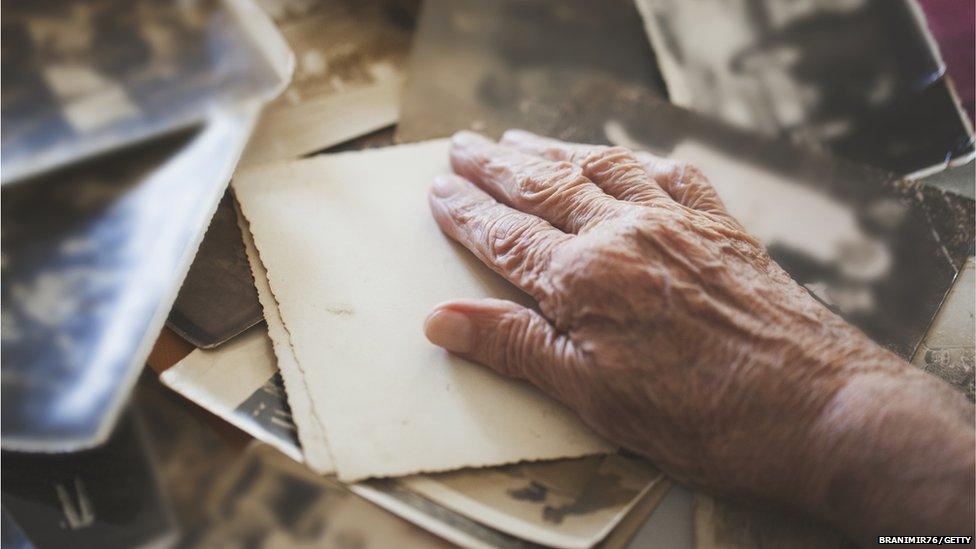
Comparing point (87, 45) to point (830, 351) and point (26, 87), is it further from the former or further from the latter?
point (830, 351)

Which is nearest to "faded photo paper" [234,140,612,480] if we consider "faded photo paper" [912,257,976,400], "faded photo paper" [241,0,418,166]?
"faded photo paper" [241,0,418,166]

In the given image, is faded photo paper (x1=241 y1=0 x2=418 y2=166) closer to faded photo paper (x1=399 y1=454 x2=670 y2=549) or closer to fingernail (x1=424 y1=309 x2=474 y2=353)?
fingernail (x1=424 y1=309 x2=474 y2=353)

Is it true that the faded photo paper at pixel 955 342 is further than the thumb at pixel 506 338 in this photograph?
Yes

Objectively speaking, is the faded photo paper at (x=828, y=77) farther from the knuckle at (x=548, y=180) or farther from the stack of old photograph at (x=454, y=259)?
the knuckle at (x=548, y=180)

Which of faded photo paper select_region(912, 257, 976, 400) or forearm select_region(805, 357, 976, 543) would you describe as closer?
forearm select_region(805, 357, 976, 543)

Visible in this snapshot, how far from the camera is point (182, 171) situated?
1.26 metres

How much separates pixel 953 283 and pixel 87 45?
1.65m

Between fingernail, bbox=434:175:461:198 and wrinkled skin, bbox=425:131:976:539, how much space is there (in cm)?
21

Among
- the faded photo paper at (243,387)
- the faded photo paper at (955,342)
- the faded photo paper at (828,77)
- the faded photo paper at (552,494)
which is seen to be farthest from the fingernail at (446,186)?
the faded photo paper at (955,342)

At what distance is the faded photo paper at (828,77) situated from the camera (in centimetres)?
153

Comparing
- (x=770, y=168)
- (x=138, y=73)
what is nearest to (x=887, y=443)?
(x=770, y=168)

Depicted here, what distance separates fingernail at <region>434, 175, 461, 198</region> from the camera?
1269 mm

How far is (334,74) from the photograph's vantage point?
5.37 ft

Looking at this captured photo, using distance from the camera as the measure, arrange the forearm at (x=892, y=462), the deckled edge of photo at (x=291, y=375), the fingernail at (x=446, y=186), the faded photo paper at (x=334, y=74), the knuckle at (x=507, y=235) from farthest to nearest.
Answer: the faded photo paper at (x=334, y=74)
the fingernail at (x=446, y=186)
the knuckle at (x=507, y=235)
the deckled edge of photo at (x=291, y=375)
the forearm at (x=892, y=462)
